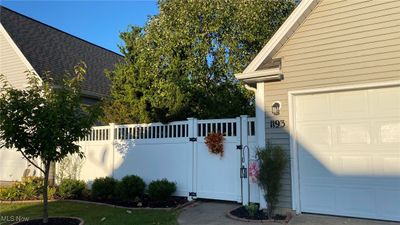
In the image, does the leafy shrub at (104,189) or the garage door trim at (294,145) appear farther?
the leafy shrub at (104,189)

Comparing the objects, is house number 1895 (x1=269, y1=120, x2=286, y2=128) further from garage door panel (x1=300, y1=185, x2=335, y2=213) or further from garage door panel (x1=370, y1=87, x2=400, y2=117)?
garage door panel (x1=370, y1=87, x2=400, y2=117)

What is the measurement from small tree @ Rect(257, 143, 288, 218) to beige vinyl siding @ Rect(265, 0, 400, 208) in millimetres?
336

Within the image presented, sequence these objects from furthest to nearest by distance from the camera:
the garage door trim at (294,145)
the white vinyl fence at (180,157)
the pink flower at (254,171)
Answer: the white vinyl fence at (180,157), the pink flower at (254,171), the garage door trim at (294,145)

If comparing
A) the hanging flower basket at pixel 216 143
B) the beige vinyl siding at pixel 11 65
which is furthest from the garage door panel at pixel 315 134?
the beige vinyl siding at pixel 11 65

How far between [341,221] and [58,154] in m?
5.51

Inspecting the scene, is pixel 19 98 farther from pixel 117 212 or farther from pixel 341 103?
pixel 341 103

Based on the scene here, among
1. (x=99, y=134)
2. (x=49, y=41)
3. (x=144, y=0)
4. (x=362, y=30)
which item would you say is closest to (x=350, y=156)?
(x=362, y=30)

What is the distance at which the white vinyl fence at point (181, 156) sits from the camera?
826 centimetres

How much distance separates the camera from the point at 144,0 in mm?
11234

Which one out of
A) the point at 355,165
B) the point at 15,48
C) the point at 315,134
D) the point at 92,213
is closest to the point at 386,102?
the point at 355,165

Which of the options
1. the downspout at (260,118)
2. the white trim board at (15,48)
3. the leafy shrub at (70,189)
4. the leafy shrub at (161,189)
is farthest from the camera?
the white trim board at (15,48)

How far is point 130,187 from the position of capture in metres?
9.14

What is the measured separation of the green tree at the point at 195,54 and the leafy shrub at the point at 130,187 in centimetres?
204

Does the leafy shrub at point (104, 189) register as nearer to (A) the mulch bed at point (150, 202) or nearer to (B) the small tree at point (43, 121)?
(A) the mulch bed at point (150, 202)
